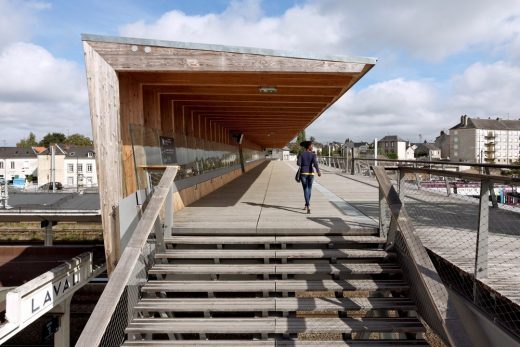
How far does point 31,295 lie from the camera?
21.6 feet

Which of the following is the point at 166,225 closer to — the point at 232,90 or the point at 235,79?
the point at 235,79

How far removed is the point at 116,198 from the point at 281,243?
7.99 ft

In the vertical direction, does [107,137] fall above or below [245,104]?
below

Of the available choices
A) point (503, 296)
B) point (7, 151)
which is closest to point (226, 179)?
point (503, 296)

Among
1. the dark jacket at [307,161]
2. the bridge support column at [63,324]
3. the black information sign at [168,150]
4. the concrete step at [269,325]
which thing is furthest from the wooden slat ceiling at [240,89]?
the bridge support column at [63,324]

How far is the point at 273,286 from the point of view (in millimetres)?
4859

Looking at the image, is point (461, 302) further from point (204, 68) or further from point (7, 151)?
point (7, 151)

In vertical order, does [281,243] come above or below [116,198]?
below

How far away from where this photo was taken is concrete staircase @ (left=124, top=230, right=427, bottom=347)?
429 centimetres

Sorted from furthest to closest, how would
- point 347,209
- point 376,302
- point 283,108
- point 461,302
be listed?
point 283,108 < point 347,209 < point 376,302 < point 461,302

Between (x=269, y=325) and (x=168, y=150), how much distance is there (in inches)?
196

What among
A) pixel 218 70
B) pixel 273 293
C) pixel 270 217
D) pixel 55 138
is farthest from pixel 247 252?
pixel 55 138

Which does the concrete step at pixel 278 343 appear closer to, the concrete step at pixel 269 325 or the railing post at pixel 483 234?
the concrete step at pixel 269 325

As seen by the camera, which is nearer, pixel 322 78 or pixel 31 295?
pixel 31 295
